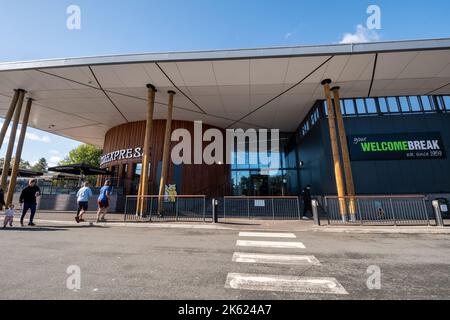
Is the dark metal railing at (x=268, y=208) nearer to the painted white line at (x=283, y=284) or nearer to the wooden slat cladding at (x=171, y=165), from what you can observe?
the wooden slat cladding at (x=171, y=165)

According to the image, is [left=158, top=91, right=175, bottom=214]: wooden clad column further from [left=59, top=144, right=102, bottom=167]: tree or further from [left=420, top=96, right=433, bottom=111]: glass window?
[left=59, top=144, right=102, bottom=167]: tree

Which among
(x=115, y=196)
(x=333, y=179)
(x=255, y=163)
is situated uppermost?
(x=255, y=163)

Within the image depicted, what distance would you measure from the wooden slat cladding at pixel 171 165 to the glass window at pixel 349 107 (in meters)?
11.3

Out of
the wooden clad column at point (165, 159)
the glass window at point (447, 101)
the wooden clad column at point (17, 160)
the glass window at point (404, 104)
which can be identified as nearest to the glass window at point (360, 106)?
the glass window at point (404, 104)

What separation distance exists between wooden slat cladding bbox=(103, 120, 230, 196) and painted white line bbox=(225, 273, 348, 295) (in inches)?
585

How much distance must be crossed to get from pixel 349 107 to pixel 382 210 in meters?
7.58

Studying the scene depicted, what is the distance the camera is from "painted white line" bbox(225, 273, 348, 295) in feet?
10.5

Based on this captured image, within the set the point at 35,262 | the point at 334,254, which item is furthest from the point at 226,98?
the point at 35,262

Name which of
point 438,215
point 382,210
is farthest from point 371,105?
point 438,215

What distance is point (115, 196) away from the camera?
1441 cm

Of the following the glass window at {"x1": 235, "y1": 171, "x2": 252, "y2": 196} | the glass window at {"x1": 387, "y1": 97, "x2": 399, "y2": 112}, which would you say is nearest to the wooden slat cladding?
the glass window at {"x1": 235, "y1": 171, "x2": 252, "y2": 196}
